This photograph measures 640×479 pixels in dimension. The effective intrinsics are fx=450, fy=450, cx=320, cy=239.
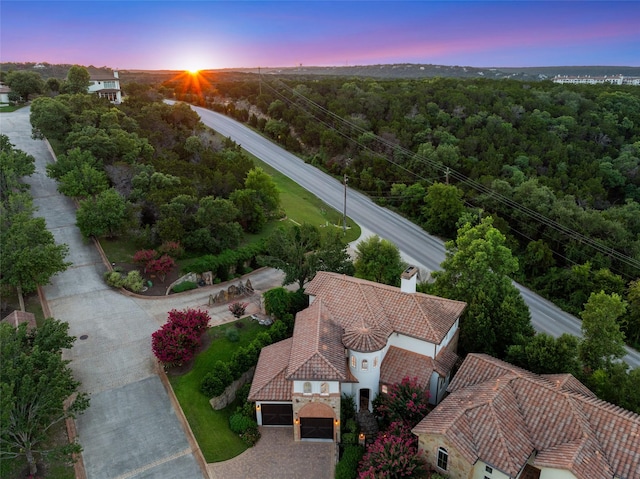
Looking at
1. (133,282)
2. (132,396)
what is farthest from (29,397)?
(133,282)

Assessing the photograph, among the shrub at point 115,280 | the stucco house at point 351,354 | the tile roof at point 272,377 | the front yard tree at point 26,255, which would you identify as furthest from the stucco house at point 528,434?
the front yard tree at point 26,255

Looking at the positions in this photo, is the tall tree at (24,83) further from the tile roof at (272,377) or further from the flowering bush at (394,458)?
the flowering bush at (394,458)

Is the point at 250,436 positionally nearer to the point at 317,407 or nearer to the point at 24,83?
the point at 317,407

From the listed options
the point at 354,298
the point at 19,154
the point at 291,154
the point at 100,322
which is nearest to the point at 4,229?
the point at 100,322

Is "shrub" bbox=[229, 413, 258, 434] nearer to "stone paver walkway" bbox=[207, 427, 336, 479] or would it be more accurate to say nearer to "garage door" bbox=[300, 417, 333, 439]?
"stone paver walkway" bbox=[207, 427, 336, 479]

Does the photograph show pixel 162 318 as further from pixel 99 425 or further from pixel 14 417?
pixel 14 417

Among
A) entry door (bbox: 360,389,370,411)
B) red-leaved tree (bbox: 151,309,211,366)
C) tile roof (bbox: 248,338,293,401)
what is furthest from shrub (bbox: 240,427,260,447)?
red-leaved tree (bbox: 151,309,211,366)
